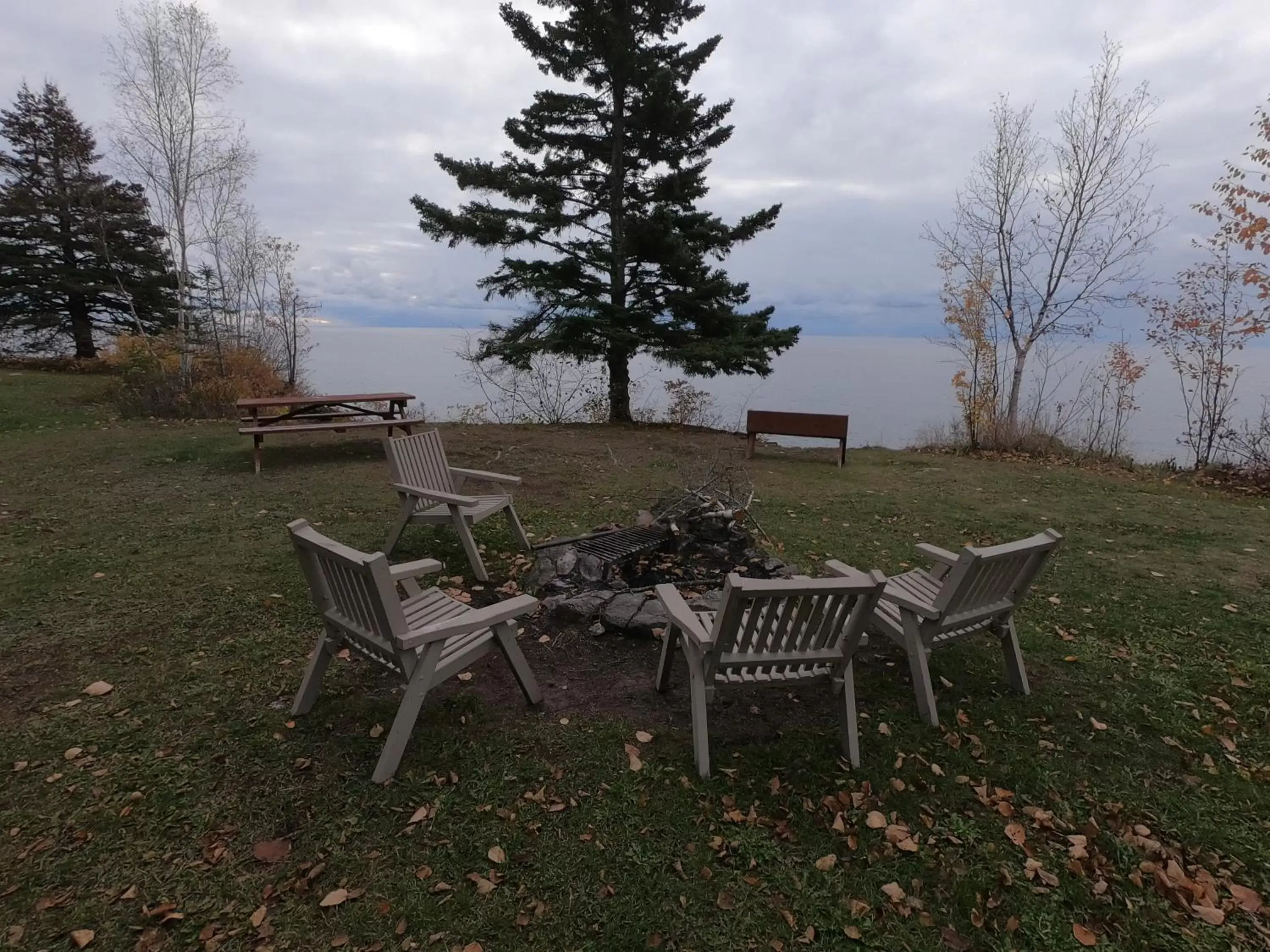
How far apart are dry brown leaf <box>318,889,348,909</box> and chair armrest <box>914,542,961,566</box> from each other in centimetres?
276

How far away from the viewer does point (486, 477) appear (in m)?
5.12

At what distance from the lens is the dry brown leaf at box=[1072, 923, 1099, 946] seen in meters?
1.88

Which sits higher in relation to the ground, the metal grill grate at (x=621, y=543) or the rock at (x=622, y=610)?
the metal grill grate at (x=621, y=543)

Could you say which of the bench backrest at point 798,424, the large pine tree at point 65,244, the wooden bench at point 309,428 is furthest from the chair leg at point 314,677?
the large pine tree at point 65,244

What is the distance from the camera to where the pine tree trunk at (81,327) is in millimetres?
18891

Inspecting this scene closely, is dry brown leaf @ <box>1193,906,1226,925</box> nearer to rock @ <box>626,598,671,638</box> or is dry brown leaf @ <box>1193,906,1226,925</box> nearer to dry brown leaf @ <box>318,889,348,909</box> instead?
rock @ <box>626,598,671,638</box>

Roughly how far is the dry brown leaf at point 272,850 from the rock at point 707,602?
6.12 feet

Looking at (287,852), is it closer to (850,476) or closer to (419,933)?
(419,933)

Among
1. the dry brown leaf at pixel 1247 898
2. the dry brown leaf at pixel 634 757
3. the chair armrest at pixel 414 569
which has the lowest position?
the dry brown leaf at pixel 1247 898

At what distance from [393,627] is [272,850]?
80 cm

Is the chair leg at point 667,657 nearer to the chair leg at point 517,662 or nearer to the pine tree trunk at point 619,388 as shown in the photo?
the chair leg at point 517,662

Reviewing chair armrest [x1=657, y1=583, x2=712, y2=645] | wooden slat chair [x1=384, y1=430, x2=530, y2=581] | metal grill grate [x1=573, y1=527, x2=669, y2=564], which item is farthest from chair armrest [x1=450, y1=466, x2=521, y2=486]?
chair armrest [x1=657, y1=583, x2=712, y2=645]

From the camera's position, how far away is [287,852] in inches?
84.2

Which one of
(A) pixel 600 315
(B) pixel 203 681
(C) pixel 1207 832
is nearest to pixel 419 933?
(B) pixel 203 681
